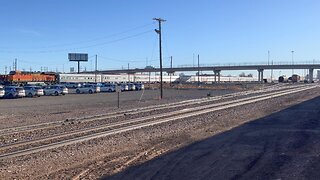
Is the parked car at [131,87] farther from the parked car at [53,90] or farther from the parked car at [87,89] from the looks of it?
the parked car at [53,90]

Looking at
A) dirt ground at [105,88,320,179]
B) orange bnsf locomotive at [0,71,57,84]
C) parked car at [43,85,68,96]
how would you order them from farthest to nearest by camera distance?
orange bnsf locomotive at [0,71,57,84] → parked car at [43,85,68,96] → dirt ground at [105,88,320,179]

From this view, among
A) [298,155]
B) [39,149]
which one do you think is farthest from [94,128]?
[298,155]

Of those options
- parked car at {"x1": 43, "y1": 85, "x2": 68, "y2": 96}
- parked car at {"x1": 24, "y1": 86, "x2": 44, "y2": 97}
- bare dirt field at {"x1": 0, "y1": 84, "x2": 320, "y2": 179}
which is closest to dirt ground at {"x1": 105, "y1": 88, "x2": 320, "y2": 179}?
bare dirt field at {"x1": 0, "y1": 84, "x2": 320, "y2": 179}

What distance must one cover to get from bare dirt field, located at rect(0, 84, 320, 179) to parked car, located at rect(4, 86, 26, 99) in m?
40.4

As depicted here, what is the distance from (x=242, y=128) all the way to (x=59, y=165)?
36.7 ft

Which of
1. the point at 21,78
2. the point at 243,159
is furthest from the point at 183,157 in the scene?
the point at 21,78

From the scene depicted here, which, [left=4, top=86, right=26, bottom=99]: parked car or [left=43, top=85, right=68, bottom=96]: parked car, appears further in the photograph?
[left=43, top=85, right=68, bottom=96]: parked car

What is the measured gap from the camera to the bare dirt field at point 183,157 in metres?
10.8

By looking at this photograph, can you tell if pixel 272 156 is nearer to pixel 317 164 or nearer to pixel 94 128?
pixel 317 164

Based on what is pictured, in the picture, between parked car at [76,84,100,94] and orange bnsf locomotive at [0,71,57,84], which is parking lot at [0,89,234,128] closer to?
parked car at [76,84,100,94]

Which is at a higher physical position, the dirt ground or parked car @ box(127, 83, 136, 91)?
parked car @ box(127, 83, 136, 91)

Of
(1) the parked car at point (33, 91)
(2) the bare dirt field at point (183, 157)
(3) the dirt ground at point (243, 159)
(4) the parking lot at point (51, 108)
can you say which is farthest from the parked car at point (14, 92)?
(3) the dirt ground at point (243, 159)

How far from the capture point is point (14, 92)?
5659 cm

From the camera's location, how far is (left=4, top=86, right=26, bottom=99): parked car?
56.2 meters
